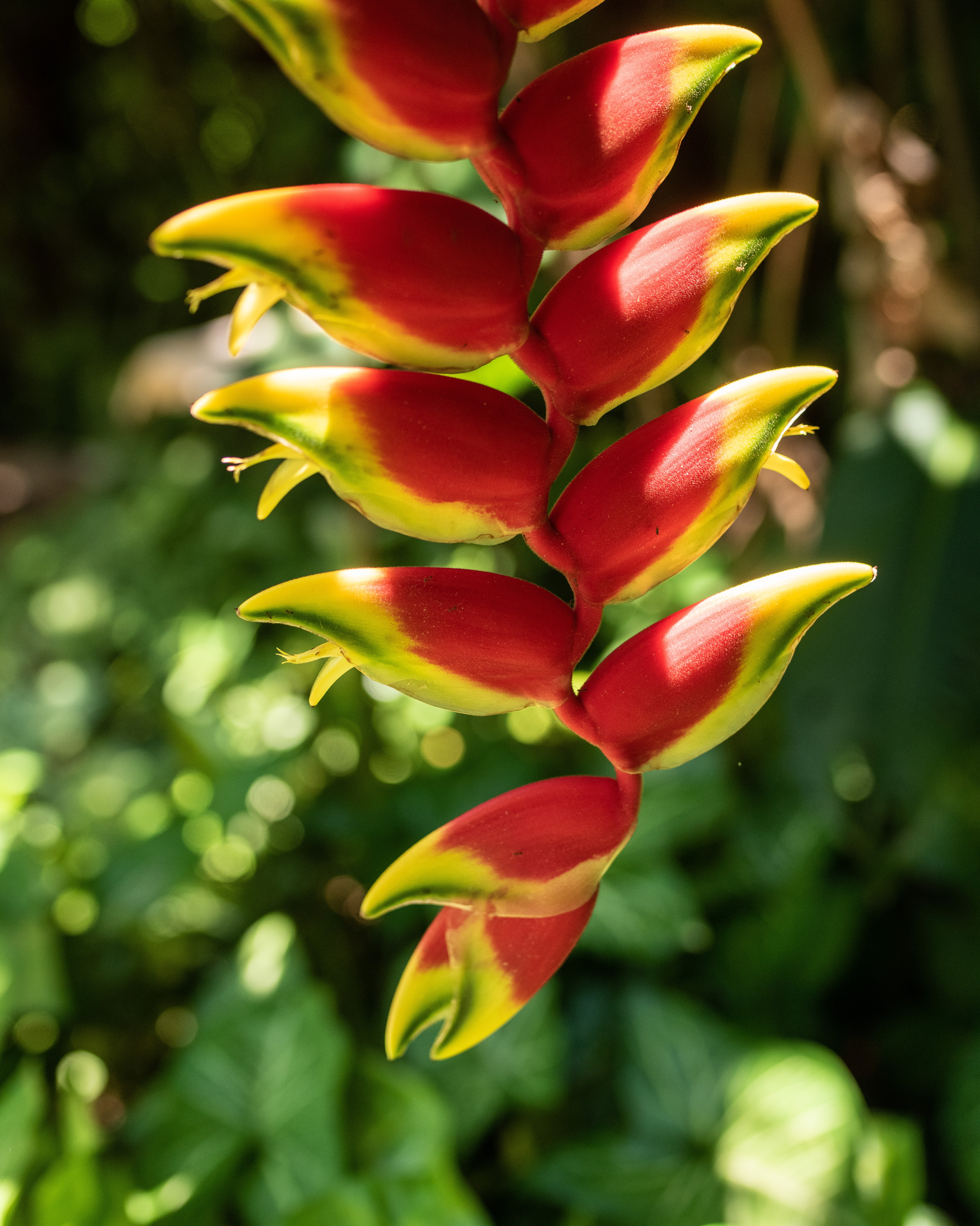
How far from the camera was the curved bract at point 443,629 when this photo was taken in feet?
0.71

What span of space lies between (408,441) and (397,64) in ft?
0.24

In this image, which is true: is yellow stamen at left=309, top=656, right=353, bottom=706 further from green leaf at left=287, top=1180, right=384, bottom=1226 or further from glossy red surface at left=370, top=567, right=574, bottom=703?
green leaf at left=287, top=1180, right=384, bottom=1226

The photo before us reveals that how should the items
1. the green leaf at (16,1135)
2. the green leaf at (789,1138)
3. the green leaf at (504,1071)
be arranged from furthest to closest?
the green leaf at (504,1071) → the green leaf at (789,1138) → the green leaf at (16,1135)

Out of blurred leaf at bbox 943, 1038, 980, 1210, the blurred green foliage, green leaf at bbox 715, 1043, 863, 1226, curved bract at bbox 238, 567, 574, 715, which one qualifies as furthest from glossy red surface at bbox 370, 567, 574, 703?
blurred leaf at bbox 943, 1038, 980, 1210

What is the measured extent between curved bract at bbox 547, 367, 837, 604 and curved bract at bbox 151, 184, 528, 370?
4cm

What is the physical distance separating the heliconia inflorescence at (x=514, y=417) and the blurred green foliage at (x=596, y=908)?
0.38 metres

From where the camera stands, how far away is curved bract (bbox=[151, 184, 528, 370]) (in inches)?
7.2

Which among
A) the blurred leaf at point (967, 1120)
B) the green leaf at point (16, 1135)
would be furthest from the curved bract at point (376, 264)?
the blurred leaf at point (967, 1120)

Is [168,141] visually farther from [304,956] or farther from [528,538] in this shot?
[528,538]

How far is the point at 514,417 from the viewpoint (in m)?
0.22

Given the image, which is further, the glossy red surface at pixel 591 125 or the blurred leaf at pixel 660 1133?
the blurred leaf at pixel 660 1133

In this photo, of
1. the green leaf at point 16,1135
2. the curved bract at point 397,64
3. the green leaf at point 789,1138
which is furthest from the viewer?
the green leaf at point 789,1138

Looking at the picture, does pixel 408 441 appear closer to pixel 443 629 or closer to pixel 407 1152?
pixel 443 629

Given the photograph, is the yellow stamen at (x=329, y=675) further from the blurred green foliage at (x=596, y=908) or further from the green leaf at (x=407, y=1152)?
the green leaf at (x=407, y=1152)
